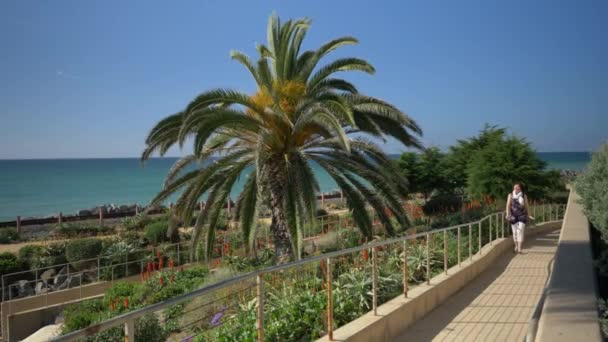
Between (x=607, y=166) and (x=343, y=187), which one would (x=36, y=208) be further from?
(x=607, y=166)

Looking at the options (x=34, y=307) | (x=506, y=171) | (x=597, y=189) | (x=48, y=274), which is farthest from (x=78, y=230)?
(x=597, y=189)

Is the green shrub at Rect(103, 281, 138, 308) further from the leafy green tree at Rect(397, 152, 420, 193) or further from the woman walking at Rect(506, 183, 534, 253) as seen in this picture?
the leafy green tree at Rect(397, 152, 420, 193)

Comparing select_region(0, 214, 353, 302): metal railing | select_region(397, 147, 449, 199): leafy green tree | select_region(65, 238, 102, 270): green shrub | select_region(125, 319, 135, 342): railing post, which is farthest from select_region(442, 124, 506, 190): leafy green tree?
select_region(125, 319, 135, 342): railing post

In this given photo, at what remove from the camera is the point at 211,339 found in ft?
18.6

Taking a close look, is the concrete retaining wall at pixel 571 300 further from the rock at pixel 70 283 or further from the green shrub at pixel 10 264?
the green shrub at pixel 10 264

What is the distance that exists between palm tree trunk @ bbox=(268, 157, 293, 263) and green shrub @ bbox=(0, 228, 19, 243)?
1817 cm

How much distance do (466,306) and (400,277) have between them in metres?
1.03

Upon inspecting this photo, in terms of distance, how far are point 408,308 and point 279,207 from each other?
5837mm

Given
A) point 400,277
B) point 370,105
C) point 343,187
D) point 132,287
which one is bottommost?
point 132,287

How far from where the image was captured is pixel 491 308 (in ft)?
24.0

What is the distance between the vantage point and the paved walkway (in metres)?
5.99

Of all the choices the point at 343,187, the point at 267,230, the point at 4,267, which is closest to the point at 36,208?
the point at 4,267

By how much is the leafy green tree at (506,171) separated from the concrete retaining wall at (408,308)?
11345mm

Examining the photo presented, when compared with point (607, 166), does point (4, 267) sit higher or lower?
lower
